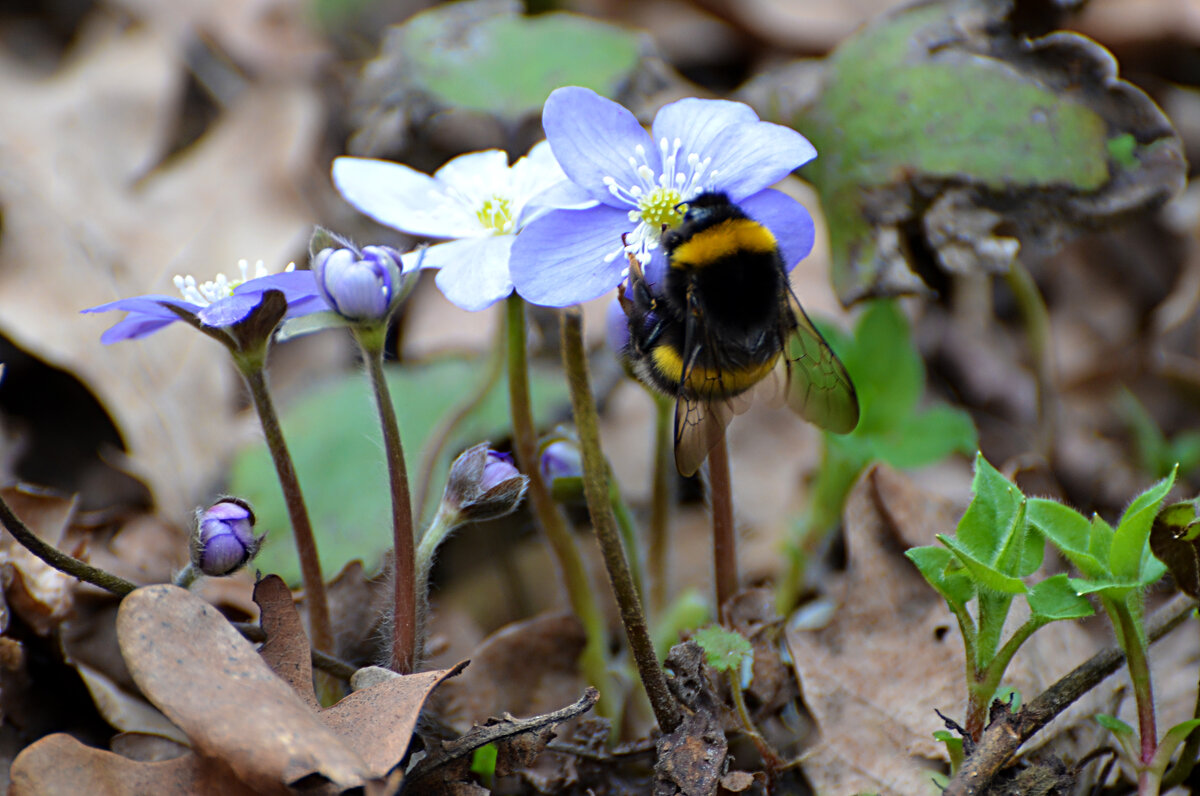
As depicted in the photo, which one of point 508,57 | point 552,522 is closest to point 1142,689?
point 552,522

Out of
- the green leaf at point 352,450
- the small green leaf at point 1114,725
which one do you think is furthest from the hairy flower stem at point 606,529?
the green leaf at point 352,450

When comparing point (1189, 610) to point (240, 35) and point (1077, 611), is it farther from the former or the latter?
point (240, 35)

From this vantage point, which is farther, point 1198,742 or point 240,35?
point 240,35

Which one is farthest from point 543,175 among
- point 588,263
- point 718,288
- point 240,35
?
point 240,35

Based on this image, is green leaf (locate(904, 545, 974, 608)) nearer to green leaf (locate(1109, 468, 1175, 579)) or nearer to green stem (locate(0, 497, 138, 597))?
green leaf (locate(1109, 468, 1175, 579))

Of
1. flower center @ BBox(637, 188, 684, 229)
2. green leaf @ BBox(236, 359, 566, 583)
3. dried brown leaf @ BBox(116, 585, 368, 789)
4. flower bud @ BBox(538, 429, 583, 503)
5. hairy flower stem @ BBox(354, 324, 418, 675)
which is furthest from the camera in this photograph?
green leaf @ BBox(236, 359, 566, 583)

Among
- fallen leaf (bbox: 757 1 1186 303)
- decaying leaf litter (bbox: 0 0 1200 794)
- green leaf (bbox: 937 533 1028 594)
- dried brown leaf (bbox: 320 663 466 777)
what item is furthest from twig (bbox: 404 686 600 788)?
fallen leaf (bbox: 757 1 1186 303)
